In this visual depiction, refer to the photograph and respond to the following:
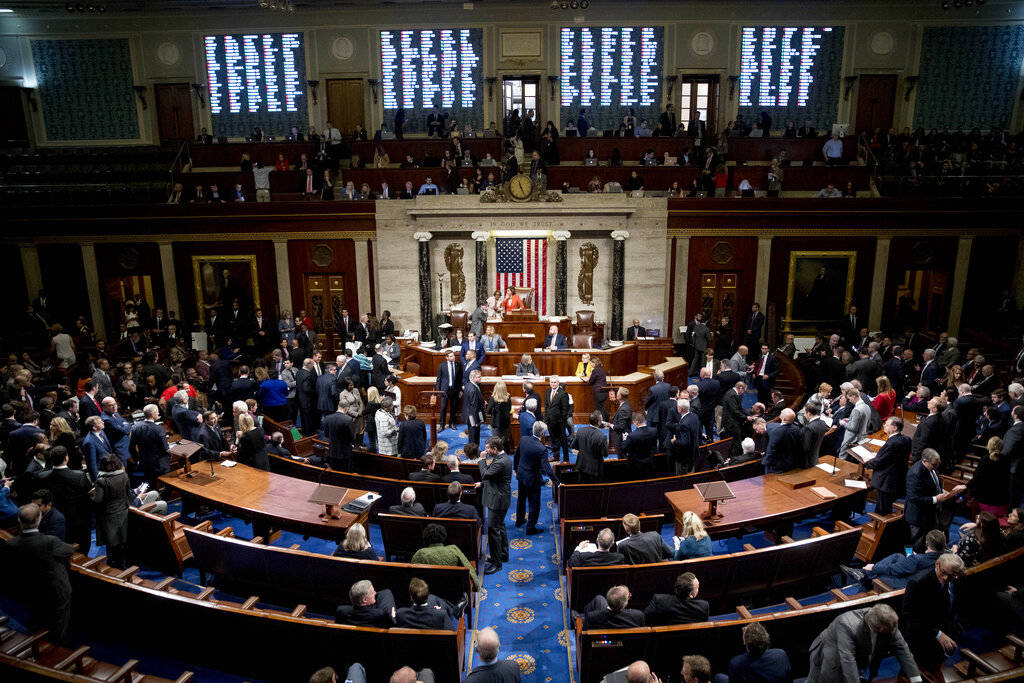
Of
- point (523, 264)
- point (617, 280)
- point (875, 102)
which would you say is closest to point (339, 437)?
point (523, 264)

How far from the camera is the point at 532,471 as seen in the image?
7.53 meters

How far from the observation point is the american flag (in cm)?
1572

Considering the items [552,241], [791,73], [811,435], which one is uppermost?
[791,73]

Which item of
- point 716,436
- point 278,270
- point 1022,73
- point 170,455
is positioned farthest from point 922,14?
point 170,455

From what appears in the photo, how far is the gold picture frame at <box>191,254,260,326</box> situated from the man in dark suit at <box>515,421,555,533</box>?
37.5 ft

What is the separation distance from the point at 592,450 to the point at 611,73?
14.7 metres

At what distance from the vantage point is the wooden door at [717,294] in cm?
1614

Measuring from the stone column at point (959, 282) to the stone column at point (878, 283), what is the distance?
1.64 metres

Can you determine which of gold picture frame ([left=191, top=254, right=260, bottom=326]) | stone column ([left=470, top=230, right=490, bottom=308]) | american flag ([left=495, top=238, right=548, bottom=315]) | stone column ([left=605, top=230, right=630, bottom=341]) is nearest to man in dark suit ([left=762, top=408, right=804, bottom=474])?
stone column ([left=605, top=230, right=630, bottom=341])

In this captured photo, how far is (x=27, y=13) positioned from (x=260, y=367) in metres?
16.2

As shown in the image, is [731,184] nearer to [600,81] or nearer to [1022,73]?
[600,81]

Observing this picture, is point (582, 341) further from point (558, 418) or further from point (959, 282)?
point (959, 282)

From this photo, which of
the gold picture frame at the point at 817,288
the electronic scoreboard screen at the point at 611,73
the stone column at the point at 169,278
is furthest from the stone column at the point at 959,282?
the stone column at the point at 169,278

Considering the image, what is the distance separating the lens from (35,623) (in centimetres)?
522
